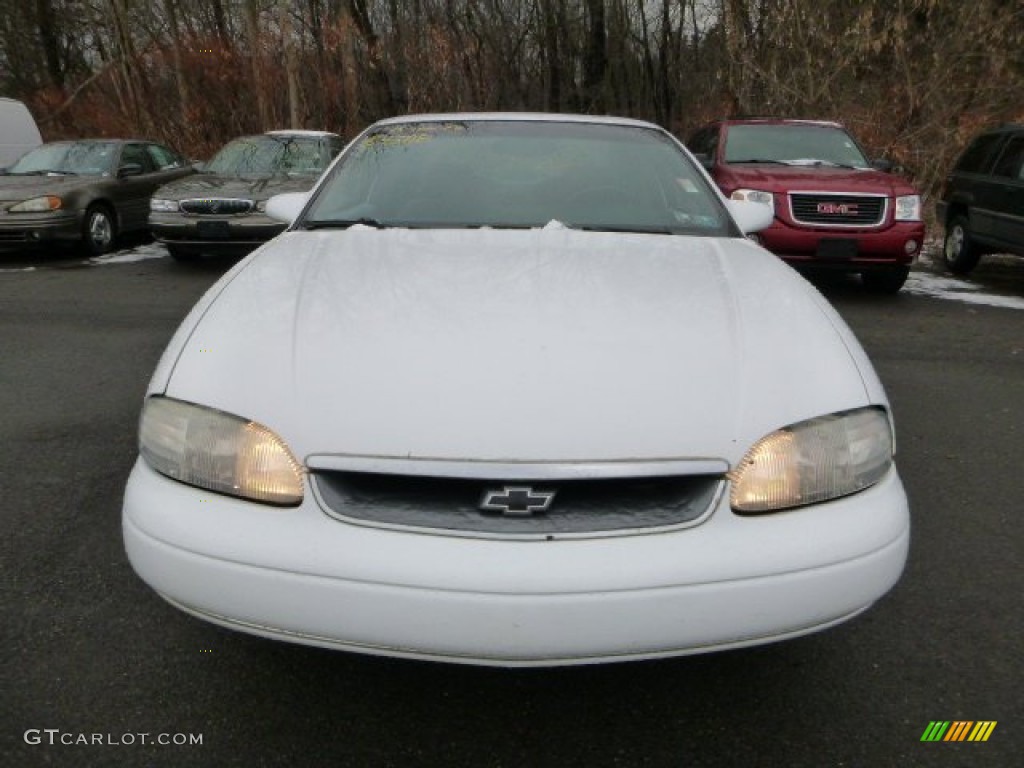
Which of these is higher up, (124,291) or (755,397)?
(755,397)

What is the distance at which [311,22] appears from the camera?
18.4 meters

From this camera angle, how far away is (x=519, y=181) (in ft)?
10.2

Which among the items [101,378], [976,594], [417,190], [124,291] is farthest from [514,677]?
[124,291]

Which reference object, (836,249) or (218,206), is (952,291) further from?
(218,206)

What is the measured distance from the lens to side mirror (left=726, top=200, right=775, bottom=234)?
3.17 m

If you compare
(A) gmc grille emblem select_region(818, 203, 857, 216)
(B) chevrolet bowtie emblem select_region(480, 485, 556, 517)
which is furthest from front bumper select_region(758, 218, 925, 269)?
(B) chevrolet bowtie emblem select_region(480, 485, 556, 517)

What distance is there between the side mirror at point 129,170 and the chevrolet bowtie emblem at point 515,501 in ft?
32.3

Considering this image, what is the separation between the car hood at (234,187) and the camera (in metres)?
8.32

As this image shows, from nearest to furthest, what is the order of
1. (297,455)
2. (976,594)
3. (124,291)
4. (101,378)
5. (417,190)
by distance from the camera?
(297,455), (976,594), (417,190), (101,378), (124,291)

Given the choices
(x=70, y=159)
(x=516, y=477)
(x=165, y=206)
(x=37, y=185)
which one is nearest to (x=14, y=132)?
(x=70, y=159)

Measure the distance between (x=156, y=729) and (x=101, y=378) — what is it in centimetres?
338

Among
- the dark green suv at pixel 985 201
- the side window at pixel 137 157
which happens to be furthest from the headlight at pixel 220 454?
the side window at pixel 137 157

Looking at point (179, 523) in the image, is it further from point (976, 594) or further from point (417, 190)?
point (976, 594)

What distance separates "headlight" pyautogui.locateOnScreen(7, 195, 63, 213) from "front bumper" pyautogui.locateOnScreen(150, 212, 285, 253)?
141 cm
